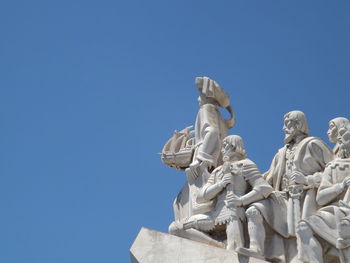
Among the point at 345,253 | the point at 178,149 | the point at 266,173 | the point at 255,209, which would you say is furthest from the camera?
the point at 178,149

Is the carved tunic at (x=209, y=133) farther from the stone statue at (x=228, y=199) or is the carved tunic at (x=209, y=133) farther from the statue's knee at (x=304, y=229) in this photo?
the statue's knee at (x=304, y=229)

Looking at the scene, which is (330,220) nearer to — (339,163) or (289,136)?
(339,163)

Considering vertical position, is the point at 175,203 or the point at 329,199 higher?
the point at 175,203

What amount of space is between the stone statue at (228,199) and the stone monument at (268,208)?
0.02 meters

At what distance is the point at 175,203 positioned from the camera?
606 inches

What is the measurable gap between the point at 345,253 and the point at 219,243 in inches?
88.8

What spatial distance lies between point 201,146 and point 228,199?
1695 mm

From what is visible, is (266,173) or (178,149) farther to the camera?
(178,149)

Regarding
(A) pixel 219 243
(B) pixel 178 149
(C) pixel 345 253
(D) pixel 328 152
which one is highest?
(B) pixel 178 149

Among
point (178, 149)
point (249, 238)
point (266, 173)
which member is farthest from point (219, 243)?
point (178, 149)

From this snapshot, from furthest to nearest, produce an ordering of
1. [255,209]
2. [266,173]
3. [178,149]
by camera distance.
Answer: [178,149]
[266,173]
[255,209]

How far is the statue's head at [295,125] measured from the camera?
565 inches

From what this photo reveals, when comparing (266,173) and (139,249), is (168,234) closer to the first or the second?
(139,249)

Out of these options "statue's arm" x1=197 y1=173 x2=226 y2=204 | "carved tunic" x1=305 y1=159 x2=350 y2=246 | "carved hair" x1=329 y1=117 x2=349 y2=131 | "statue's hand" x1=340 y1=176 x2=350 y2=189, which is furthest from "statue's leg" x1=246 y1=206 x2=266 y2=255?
"carved hair" x1=329 y1=117 x2=349 y2=131
